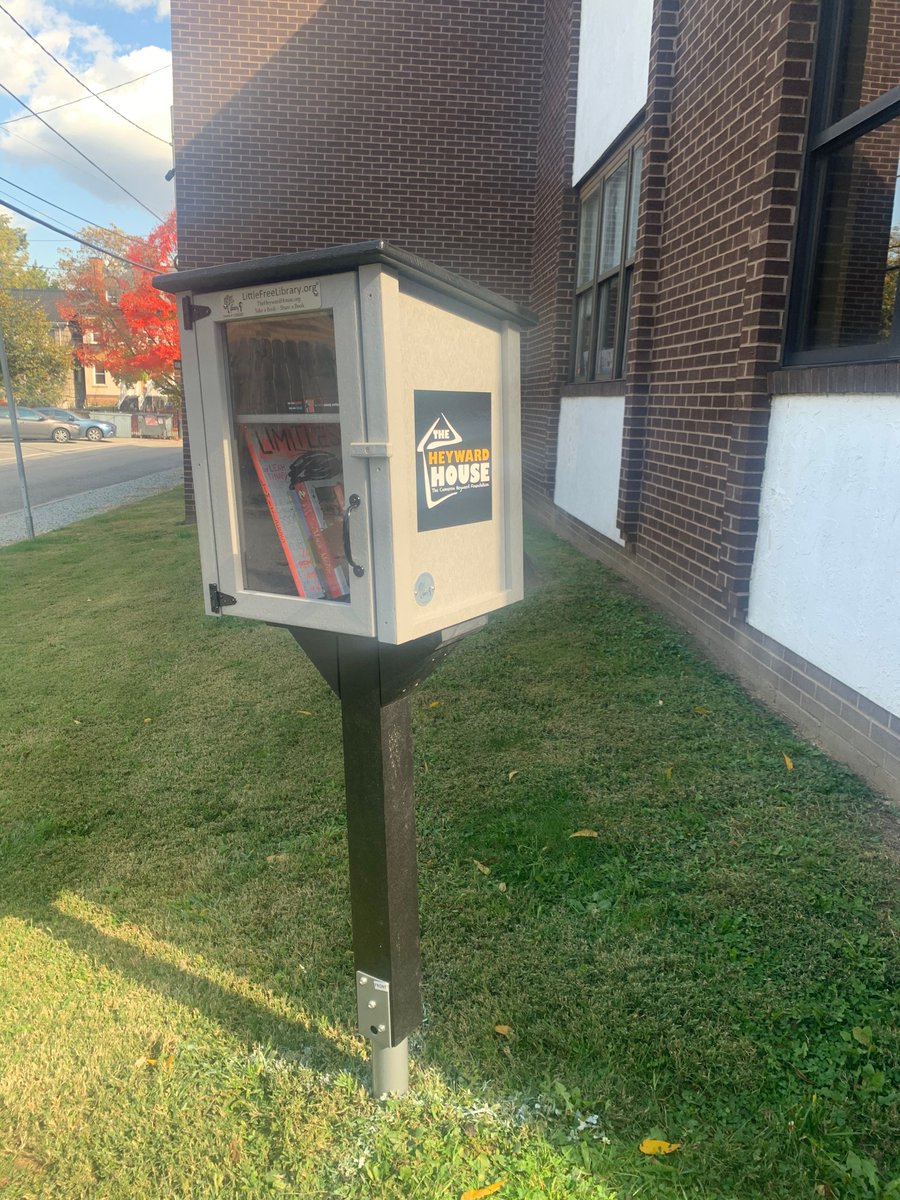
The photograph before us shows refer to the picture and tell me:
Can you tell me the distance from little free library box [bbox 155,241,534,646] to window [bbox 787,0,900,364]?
2.20 meters

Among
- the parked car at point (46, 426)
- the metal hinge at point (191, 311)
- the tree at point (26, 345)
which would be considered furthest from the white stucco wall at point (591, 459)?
the tree at point (26, 345)

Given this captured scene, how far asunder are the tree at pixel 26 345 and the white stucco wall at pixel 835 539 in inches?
1756

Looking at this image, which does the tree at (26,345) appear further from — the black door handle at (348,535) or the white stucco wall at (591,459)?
the black door handle at (348,535)

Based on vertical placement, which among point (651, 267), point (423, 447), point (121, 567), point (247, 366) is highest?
point (651, 267)

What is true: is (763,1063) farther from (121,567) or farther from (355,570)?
(121,567)

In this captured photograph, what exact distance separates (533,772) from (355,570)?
2198 mm

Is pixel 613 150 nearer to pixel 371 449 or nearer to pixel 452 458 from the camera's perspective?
pixel 452 458

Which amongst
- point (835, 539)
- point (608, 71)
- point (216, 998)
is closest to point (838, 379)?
point (835, 539)

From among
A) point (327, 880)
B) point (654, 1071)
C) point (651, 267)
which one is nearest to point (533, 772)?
point (327, 880)

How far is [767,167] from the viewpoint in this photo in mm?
4117

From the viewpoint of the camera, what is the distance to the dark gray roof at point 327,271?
1631 millimetres

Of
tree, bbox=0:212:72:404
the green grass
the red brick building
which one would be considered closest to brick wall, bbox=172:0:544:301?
the red brick building

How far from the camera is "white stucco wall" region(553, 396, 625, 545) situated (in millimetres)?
6863

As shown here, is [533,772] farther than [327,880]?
Yes
